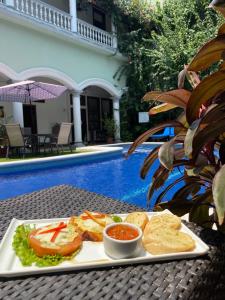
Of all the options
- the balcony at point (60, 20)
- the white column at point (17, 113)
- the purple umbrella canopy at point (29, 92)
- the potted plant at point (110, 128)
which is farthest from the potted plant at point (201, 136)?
the potted plant at point (110, 128)

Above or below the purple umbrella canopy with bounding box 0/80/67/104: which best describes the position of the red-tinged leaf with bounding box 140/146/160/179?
below

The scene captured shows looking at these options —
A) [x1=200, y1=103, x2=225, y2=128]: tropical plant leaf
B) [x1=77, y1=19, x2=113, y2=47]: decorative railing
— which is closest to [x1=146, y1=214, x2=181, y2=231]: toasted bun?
[x1=200, y1=103, x2=225, y2=128]: tropical plant leaf

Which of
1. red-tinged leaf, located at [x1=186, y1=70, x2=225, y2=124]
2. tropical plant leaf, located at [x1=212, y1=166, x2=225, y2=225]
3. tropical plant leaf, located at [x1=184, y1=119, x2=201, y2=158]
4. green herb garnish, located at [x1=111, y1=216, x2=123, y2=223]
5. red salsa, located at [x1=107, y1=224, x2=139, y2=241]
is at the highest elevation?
red-tinged leaf, located at [x1=186, y1=70, x2=225, y2=124]

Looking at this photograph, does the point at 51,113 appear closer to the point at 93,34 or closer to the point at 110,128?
the point at 110,128

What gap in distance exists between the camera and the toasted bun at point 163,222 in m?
1.19

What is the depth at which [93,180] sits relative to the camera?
7031 millimetres

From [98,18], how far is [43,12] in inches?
230

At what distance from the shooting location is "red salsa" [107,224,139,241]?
1.05 meters

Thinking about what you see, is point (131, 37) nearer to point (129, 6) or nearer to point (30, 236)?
point (129, 6)

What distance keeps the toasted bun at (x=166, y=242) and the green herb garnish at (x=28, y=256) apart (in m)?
0.27

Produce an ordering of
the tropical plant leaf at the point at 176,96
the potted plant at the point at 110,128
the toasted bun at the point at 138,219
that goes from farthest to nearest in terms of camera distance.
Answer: the potted plant at the point at 110,128
the tropical plant leaf at the point at 176,96
the toasted bun at the point at 138,219

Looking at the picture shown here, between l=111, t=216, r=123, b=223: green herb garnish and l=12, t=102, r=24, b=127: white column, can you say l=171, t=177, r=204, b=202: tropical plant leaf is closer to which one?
l=111, t=216, r=123, b=223: green herb garnish

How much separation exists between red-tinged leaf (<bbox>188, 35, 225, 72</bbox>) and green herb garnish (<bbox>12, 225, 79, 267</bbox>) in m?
0.99

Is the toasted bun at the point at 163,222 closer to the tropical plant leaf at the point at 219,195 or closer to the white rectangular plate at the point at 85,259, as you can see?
the white rectangular plate at the point at 85,259
